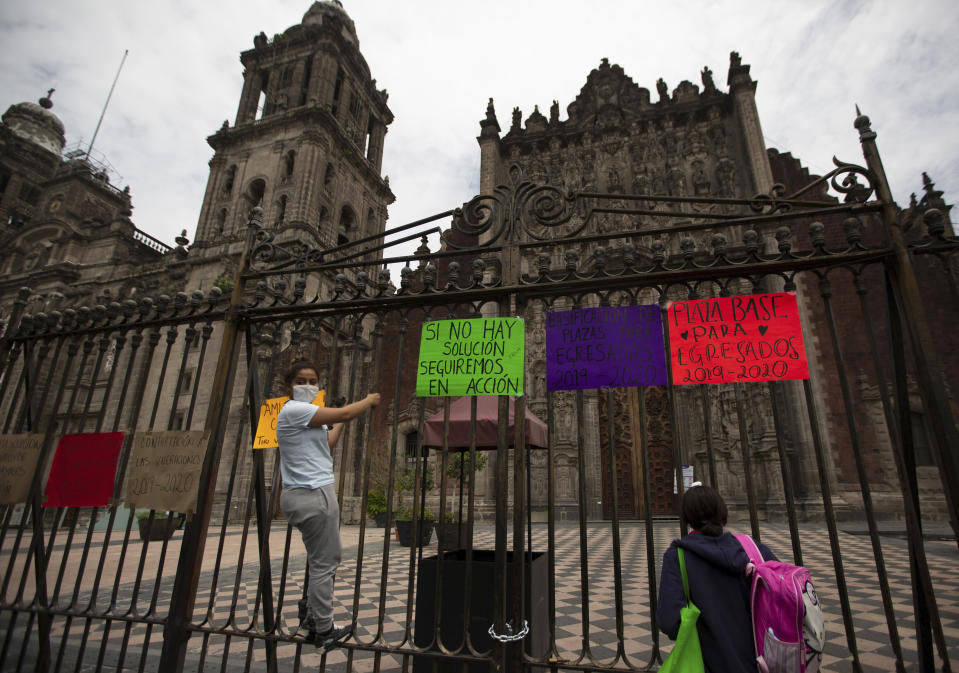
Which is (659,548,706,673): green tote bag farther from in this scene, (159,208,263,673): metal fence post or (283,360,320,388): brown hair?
(159,208,263,673): metal fence post

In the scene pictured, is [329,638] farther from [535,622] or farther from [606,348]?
[606,348]

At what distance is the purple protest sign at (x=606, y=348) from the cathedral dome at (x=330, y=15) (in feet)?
106

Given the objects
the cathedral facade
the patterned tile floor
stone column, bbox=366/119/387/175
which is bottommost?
the patterned tile floor

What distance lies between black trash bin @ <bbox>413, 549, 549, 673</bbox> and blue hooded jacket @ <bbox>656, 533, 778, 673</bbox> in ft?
3.51

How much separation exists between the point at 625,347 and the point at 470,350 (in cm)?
100

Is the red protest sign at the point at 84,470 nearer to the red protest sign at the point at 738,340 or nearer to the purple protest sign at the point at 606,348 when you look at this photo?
the purple protest sign at the point at 606,348

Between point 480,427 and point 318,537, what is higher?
point 480,427

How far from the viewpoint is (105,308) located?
13.2ft

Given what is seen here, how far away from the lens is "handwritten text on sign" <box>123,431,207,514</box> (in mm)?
3260

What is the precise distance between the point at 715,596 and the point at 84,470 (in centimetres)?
460

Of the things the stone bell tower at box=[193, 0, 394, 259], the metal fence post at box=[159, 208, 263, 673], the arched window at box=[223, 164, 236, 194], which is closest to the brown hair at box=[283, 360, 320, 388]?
the metal fence post at box=[159, 208, 263, 673]

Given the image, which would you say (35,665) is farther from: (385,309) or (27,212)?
(27,212)

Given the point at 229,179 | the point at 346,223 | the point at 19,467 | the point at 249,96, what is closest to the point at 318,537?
the point at 19,467

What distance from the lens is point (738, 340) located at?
2814 mm
